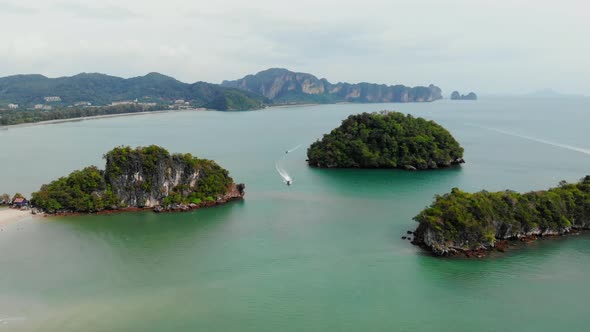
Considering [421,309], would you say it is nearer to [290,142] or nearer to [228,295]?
[228,295]

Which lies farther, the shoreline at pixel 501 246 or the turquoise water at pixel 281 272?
the shoreline at pixel 501 246

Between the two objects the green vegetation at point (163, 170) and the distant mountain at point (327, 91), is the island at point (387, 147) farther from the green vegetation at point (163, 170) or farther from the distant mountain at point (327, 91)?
the distant mountain at point (327, 91)

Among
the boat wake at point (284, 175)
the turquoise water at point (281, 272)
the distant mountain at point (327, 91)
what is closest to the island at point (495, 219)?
the turquoise water at point (281, 272)

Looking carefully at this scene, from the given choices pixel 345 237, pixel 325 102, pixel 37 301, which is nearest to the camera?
pixel 37 301

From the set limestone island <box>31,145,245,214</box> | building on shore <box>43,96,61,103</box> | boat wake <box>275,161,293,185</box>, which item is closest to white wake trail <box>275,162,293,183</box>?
boat wake <box>275,161,293,185</box>

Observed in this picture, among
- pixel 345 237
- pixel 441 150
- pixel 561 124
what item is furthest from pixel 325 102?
pixel 345 237

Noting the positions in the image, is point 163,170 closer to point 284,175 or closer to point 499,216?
point 284,175
